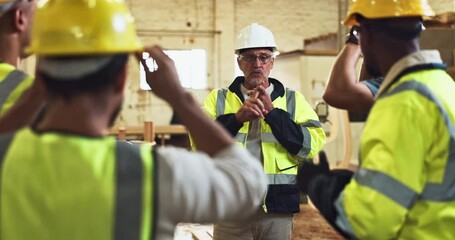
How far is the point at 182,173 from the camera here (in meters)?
1.58

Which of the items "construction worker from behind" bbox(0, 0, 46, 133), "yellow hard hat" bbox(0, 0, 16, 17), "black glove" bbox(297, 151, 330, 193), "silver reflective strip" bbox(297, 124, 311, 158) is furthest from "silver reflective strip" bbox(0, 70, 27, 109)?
"silver reflective strip" bbox(297, 124, 311, 158)

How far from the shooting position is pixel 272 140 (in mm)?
3809

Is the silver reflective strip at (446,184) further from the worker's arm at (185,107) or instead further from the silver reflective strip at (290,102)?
the silver reflective strip at (290,102)

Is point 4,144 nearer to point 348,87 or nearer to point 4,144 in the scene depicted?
point 4,144

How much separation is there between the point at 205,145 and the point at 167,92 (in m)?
0.23

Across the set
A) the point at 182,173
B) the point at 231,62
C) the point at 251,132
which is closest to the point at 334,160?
the point at 231,62

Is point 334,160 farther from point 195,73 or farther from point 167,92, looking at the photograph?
point 167,92

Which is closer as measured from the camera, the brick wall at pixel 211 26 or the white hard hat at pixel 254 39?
the white hard hat at pixel 254 39

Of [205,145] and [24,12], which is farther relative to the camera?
[24,12]

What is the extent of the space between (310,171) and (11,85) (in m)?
1.11

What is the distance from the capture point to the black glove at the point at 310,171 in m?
2.27

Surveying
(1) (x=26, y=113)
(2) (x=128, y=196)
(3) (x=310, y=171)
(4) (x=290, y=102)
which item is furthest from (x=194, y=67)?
(2) (x=128, y=196)

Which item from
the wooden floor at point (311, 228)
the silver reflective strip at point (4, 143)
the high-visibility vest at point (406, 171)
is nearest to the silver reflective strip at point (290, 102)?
the high-visibility vest at point (406, 171)

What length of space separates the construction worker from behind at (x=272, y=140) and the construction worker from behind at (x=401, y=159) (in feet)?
5.01
